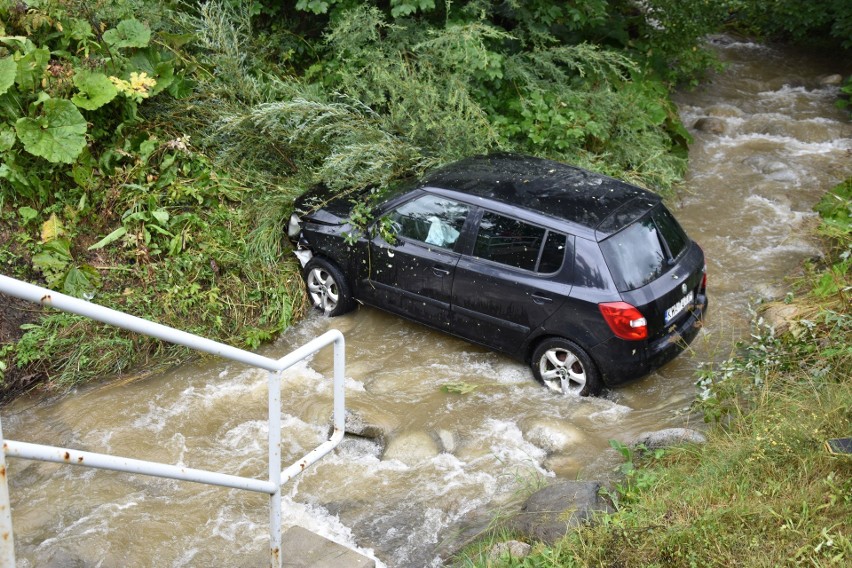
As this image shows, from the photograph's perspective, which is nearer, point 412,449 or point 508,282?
point 412,449

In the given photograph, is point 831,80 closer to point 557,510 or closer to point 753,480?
point 753,480

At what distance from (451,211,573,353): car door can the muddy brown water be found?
0.45m

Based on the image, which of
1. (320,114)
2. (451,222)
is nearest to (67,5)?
(320,114)

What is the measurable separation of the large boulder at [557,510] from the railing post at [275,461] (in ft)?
4.96

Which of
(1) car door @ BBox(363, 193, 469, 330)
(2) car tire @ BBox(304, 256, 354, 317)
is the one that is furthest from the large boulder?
(2) car tire @ BBox(304, 256, 354, 317)

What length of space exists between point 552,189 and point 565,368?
146cm

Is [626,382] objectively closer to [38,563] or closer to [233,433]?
[233,433]

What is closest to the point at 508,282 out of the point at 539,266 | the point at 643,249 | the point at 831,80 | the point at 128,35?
the point at 539,266

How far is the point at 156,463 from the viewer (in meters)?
3.12

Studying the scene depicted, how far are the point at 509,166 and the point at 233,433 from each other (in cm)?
325

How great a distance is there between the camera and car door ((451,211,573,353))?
6406 mm

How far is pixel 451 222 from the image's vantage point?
22.8 feet

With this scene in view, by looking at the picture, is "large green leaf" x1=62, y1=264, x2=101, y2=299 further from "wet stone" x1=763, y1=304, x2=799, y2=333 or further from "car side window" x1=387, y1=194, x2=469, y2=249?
"wet stone" x1=763, y1=304, x2=799, y2=333

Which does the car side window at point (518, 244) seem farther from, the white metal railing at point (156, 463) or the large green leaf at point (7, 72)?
the large green leaf at point (7, 72)
